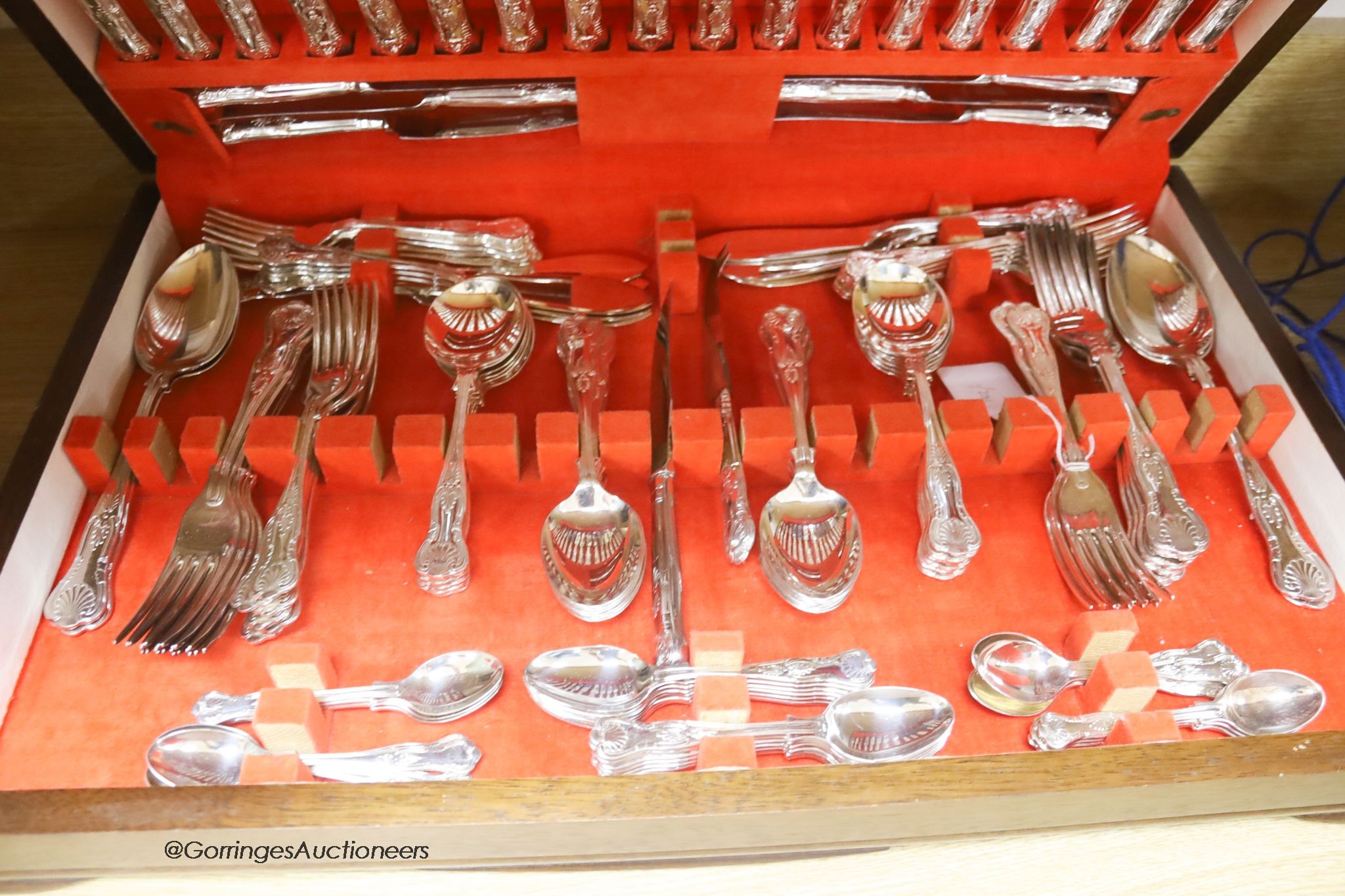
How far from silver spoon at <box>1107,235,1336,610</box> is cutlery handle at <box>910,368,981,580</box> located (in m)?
0.21

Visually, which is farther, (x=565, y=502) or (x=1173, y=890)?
(x=565, y=502)

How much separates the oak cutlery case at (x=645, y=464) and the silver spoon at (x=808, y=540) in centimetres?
2

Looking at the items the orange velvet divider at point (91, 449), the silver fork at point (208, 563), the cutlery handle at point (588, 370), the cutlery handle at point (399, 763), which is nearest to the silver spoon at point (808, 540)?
the cutlery handle at point (588, 370)

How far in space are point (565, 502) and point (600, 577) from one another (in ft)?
0.21

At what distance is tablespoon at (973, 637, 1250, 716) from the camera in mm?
671

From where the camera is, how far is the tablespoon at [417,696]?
66 centimetres

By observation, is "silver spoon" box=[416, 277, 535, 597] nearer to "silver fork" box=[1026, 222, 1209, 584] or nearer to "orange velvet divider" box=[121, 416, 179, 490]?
"orange velvet divider" box=[121, 416, 179, 490]

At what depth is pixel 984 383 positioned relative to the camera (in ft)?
2.76

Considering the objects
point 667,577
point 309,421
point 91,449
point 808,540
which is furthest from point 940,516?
point 91,449

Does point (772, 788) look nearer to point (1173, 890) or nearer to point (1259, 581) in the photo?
point (1173, 890)

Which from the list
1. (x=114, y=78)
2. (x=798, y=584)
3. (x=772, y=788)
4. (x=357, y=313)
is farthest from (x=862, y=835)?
(x=114, y=78)

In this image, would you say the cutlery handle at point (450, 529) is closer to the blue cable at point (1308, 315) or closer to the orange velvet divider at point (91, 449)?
the orange velvet divider at point (91, 449)

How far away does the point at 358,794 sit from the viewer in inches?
20.1

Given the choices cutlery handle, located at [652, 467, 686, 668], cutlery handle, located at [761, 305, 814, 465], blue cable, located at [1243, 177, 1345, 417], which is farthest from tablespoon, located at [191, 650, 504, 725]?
blue cable, located at [1243, 177, 1345, 417]
